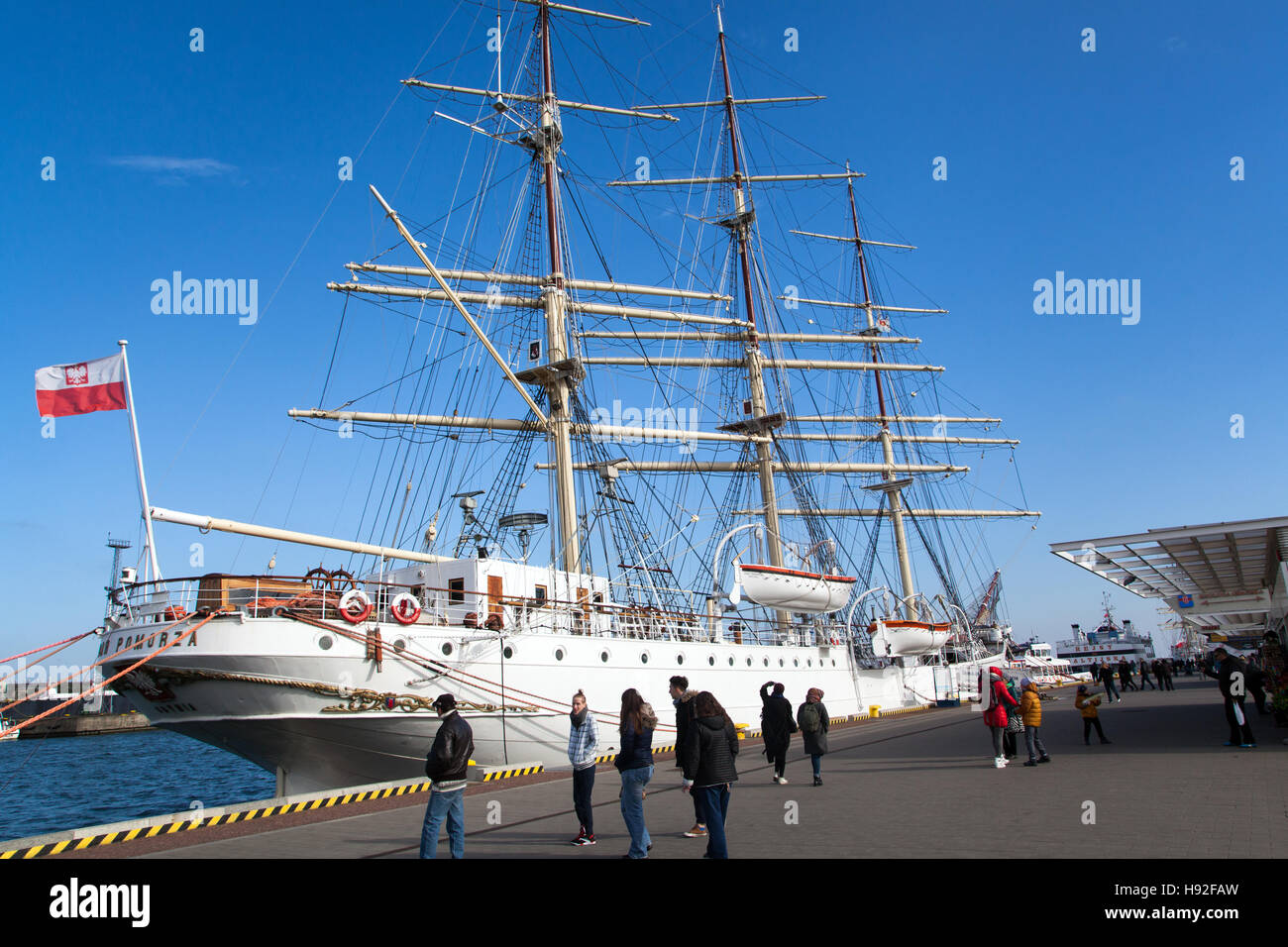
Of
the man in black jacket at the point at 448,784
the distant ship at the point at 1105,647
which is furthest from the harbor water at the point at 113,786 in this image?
the distant ship at the point at 1105,647

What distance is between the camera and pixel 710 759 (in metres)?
7.30

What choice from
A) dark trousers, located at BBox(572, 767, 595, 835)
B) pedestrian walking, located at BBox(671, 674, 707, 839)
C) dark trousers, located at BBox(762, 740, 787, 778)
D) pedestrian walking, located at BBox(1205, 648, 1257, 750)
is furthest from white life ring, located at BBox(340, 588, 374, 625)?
pedestrian walking, located at BBox(1205, 648, 1257, 750)

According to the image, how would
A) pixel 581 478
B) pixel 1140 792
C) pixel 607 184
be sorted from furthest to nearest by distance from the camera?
pixel 607 184 < pixel 581 478 < pixel 1140 792

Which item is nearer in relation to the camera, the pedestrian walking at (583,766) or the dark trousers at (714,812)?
the dark trousers at (714,812)

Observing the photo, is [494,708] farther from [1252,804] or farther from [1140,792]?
[1252,804]

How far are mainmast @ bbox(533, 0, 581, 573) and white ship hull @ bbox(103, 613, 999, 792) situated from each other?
5.70 meters

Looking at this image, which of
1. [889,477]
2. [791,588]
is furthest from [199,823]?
[889,477]

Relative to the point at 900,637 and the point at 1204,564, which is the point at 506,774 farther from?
the point at 900,637

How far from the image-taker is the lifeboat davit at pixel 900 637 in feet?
109

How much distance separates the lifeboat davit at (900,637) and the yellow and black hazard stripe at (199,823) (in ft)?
77.7

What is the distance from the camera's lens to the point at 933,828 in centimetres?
815

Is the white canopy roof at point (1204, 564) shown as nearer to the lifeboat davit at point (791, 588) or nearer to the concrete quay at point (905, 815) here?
the concrete quay at point (905, 815)
